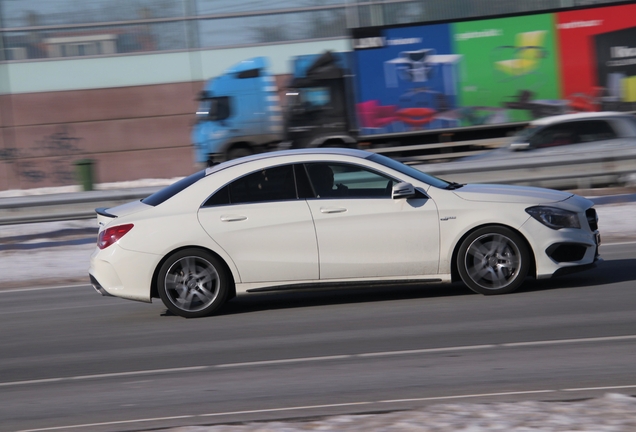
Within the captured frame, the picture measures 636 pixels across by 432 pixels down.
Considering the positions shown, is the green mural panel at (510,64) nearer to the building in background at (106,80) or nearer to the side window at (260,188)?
the building in background at (106,80)

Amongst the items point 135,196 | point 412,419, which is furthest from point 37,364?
point 135,196

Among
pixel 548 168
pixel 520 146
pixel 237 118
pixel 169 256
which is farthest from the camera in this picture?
pixel 237 118

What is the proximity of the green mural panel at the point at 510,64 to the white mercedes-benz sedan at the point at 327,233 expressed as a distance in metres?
14.4

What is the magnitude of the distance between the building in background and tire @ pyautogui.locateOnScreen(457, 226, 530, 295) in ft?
70.9

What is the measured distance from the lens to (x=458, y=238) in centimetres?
805

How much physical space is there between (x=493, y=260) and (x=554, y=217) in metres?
0.67

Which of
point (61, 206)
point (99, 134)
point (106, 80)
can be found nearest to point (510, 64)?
point (61, 206)

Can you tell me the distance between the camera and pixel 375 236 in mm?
8070

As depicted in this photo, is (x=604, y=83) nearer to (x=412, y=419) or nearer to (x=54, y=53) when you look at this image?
(x=54, y=53)

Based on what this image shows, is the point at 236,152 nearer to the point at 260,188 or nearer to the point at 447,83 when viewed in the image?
the point at 447,83

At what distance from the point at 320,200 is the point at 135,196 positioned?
7.71 metres

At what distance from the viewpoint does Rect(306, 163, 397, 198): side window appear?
822 centimetres

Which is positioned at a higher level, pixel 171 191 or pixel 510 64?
pixel 510 64

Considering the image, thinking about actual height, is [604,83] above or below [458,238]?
above
